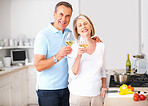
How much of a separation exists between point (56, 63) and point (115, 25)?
3.74m

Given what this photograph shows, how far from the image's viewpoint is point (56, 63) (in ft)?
6.70

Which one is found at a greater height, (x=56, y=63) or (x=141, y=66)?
(x=56, y=63)

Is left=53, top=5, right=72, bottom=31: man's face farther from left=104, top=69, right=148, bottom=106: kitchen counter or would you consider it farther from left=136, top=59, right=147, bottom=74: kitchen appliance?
left=136, top=59, right=147, bottom=74: kitchen appliance

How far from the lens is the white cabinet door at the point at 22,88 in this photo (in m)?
4.38

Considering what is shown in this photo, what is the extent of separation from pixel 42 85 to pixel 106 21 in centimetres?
379

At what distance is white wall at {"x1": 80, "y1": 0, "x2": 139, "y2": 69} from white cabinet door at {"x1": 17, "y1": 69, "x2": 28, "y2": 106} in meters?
2.16

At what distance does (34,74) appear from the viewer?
478 centimetres

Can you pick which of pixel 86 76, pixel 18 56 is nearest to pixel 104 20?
pixel 18 56

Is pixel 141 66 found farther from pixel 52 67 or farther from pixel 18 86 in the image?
pixel 18 86

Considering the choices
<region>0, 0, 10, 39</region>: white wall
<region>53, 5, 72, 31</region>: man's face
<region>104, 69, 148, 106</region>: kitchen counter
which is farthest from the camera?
<region>0, 0, 10, 39</region>: white wall

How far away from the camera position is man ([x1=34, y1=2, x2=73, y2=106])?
1.99 m

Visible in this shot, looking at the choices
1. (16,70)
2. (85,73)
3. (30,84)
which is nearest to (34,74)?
(30,84)

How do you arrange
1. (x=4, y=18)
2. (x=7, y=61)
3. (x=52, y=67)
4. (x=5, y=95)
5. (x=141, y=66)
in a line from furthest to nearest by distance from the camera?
(x=4, y=18)
(x=7, y=61)
(x=5, y=95)
(x=141, y=66)
(x=52, y=67)

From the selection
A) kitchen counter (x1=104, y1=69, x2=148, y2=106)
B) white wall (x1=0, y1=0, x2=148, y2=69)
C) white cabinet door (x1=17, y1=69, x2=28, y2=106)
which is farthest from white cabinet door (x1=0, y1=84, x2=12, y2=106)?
kitchen counter (x1=104, y1=69, x2=148, y2=106)
